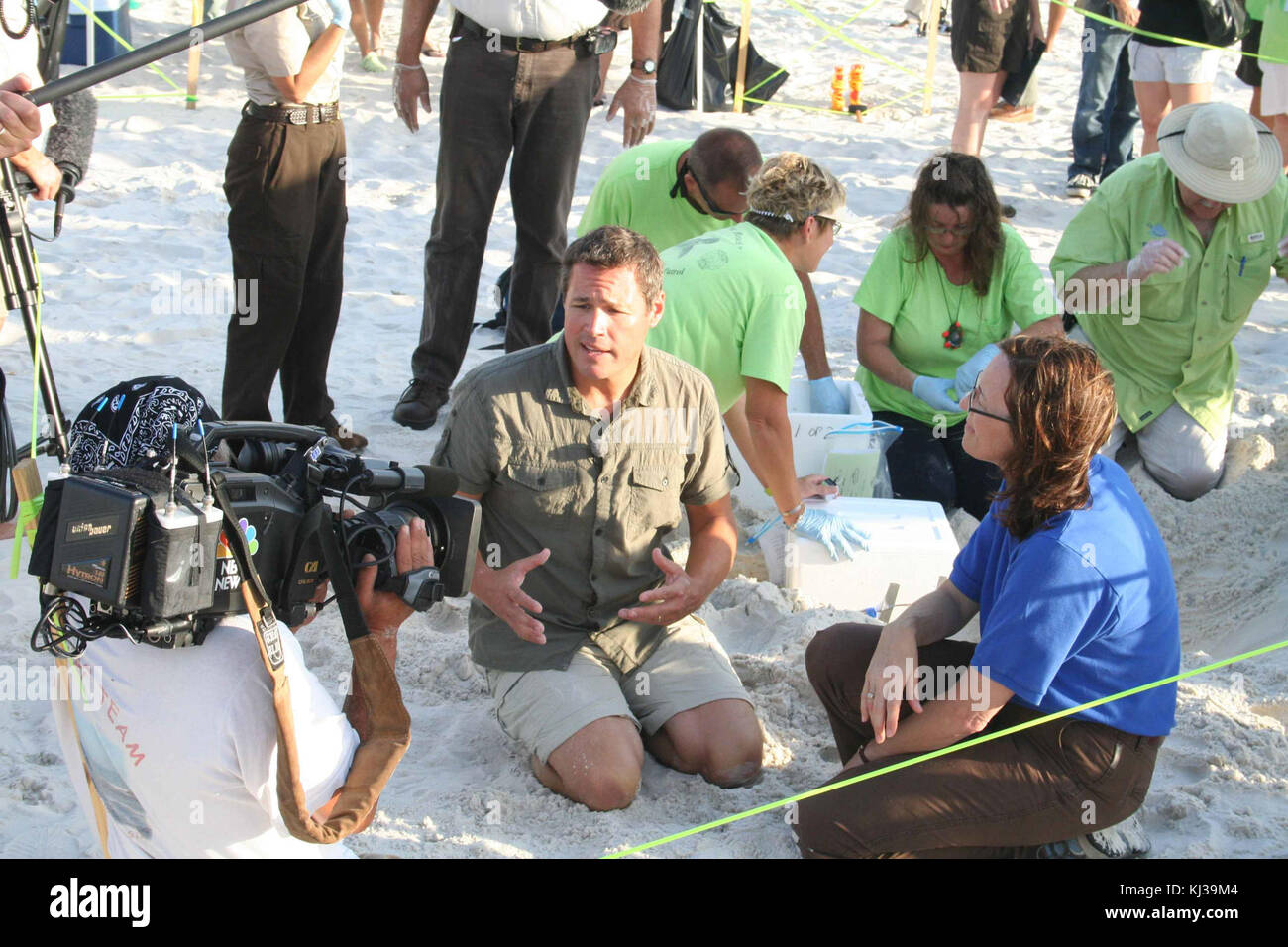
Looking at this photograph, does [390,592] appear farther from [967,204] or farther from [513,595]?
[967,204]

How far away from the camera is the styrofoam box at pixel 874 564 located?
11.2 ft

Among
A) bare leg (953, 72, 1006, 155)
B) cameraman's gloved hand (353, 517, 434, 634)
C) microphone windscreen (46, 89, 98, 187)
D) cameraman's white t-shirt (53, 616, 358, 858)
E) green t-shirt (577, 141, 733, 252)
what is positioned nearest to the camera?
cameraman's white t-shirt (53, 616, 358, 858)

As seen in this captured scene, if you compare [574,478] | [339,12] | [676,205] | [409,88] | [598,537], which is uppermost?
[339,12]

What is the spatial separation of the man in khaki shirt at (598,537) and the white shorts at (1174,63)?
3.64m

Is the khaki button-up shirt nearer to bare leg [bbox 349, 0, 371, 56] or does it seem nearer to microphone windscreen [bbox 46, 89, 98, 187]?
microphone windscreen [bbox 46, 89, 98, 187]

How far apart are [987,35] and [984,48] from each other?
0.06m

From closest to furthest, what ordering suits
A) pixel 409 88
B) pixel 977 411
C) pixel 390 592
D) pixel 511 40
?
pixel 390 592, pixel 977 411, pixel 511 40, pixel 409 88

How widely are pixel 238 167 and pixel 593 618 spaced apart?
1901 mm

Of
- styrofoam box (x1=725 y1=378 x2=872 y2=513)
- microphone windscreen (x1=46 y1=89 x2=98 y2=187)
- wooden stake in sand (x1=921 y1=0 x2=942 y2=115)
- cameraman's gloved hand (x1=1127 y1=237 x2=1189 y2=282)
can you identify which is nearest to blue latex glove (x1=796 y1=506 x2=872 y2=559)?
styrofoam box (x1=725 y1=378 x2=872 y2=513)

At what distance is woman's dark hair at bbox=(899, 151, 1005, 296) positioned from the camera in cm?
374

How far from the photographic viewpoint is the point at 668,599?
2.71 m

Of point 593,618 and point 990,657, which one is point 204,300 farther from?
point 990,657

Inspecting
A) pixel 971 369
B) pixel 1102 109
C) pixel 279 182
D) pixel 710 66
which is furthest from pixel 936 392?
pixel 710 66

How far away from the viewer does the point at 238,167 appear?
369cm
